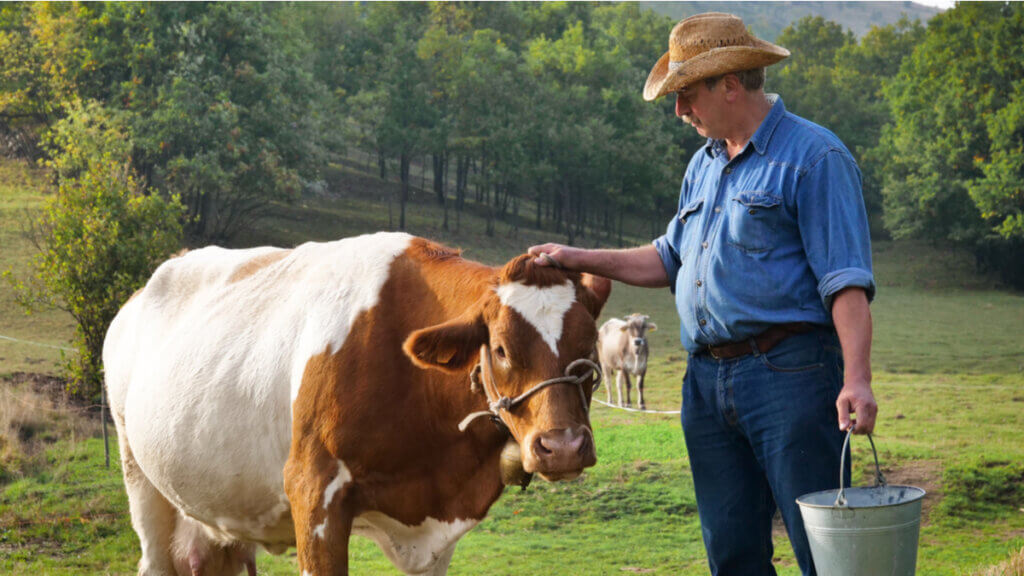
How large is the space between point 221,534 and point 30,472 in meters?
7.55

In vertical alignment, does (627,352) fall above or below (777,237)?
below

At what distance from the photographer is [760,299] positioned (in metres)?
3.48

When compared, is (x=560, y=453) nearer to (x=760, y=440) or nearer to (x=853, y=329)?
(x=760, y=440)

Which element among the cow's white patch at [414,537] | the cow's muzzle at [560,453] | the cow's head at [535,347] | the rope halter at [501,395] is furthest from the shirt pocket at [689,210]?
the cow's white patch at [414,537]

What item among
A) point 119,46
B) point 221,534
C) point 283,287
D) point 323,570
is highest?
point 119,46

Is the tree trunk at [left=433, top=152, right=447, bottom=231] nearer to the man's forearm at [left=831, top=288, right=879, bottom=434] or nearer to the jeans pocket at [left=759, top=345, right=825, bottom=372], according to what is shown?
the jeans pocket at [left=759, top=345, right=825, bottom=372]

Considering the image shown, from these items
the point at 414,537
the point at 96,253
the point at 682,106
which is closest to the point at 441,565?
the point at 414,537

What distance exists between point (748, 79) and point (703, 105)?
0.59ft

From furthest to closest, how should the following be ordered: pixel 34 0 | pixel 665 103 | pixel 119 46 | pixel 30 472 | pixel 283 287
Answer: pixel 665 103 → pixel 34 0 → pixel 119 46 → pixel 30 472 → pixel 283 287

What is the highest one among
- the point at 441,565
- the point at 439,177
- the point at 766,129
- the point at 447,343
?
the point at 766,129

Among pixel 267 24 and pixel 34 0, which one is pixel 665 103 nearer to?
pixel 267 24

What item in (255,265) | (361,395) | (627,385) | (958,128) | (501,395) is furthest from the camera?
(958,128)

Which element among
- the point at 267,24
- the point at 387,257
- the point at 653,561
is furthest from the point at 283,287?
the point at 267,24

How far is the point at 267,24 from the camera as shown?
123ft
